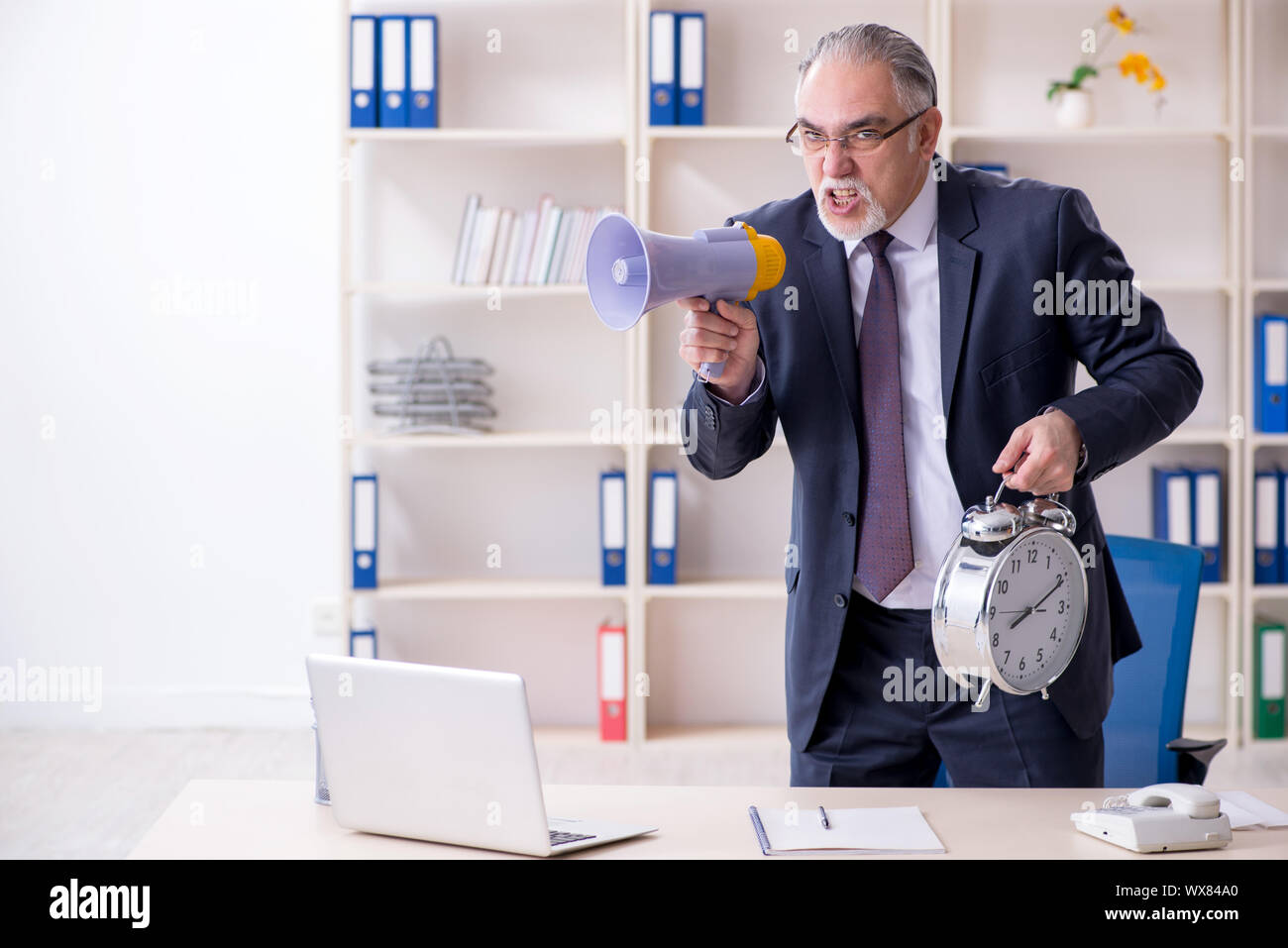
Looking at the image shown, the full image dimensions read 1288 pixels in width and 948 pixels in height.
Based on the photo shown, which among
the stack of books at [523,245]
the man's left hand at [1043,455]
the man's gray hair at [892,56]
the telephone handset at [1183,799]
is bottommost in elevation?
the telephone handset at [1183,799]

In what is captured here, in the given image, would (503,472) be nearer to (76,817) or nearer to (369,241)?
(369,241)

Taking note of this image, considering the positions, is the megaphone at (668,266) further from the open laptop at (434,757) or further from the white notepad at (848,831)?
the white notepad at (848,831)

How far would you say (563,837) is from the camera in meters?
1.39

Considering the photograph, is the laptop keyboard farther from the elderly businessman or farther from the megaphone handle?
the megaphone handle

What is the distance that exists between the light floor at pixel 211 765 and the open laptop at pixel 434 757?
1922 mm

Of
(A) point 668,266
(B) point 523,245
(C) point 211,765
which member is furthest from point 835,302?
(C) point 211,765

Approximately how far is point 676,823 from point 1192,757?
31.4 inches

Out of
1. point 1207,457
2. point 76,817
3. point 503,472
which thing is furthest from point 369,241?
point 1207,457

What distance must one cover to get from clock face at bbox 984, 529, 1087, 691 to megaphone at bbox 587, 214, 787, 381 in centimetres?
42

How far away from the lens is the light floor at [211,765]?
3.18 m

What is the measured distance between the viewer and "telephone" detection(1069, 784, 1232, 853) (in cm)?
135

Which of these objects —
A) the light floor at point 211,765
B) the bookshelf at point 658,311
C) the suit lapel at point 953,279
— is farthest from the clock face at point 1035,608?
the bookshelf at point 658,311

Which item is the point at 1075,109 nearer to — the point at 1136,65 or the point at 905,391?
the point at 1136,65
